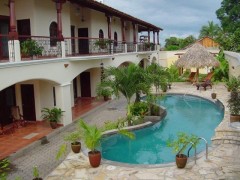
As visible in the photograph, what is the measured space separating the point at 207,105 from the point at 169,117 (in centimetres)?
449

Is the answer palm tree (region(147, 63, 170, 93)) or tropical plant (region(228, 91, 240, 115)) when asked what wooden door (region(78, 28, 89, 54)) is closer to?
palm tree (region(147, 63, 170, 93))

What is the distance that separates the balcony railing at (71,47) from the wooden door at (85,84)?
2.32 meters

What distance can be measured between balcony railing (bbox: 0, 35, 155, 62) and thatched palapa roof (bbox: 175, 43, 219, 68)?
487 cm

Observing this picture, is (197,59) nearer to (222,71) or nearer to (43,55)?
(222,71)

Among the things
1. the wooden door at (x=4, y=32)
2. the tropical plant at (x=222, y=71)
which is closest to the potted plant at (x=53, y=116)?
the wooden door at (x=4, y=32)

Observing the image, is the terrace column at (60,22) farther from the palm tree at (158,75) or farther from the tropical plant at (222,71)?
the tropical plant at (222,71)

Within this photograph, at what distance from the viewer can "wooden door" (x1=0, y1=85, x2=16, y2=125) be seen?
16.2 m

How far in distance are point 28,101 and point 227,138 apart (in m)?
10.8

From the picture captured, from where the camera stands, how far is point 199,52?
29.5 metres

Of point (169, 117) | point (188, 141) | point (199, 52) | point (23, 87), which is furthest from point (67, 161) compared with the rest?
point (199, 52)

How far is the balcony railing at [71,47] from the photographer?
15.0m

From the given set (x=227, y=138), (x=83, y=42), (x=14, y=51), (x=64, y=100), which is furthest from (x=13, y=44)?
(x=83, y=42)

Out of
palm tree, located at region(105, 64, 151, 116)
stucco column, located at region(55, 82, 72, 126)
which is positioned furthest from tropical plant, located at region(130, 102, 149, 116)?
stucco column, located at region(55, 82, 72, 126)

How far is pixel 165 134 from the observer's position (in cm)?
1554
